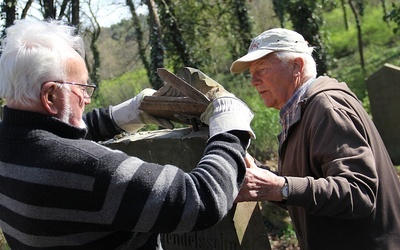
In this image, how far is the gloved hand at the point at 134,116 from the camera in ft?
8.77

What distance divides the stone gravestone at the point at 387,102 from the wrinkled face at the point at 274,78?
5210mm

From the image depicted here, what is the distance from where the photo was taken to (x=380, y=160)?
6.81ft

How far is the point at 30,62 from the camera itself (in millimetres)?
1487

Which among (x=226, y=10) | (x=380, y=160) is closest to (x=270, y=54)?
(x=380, y=160)

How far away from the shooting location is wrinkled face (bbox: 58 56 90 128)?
155cm

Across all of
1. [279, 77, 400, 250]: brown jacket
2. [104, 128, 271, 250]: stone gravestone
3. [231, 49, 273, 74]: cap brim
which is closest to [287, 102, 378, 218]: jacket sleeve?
[279, 77, 400, 250]: brown jacket

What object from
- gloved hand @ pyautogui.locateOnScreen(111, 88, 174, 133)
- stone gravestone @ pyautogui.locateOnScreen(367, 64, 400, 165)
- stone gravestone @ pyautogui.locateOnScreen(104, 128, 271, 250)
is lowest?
stone gravestone @ pyautogui.locateOnScreen(367, 64, 400, 165)

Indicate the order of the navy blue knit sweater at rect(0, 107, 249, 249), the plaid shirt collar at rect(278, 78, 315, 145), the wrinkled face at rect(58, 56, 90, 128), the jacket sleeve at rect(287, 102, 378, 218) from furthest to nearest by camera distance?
the plaid shirt collar at rect(278, 78, 315, 145), the jacket sleeve at rect(287, 102, 378, 218), the wrinkled face at rect(58, 56, 90, 128), the navy blue knit sweater at rect(0, 107, 249, 249)

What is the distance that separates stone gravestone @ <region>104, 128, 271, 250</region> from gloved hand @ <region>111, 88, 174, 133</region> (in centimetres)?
11

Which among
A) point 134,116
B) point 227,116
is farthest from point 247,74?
point 227,116

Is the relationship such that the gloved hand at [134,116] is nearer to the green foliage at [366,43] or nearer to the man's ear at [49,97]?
the man's ear at [49,97]

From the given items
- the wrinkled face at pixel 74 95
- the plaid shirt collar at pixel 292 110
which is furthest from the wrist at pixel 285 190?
the wrinkled face at pixel 74 95

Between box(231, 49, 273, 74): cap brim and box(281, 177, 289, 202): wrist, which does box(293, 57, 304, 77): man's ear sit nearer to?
box(231, 49, 273, 74): cap brim

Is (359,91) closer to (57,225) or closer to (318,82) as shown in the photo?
(318,82)
